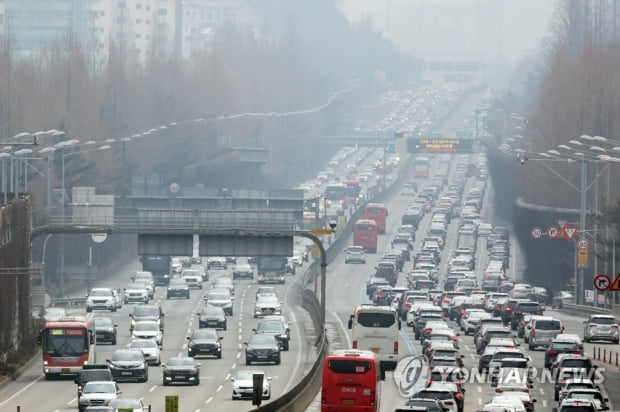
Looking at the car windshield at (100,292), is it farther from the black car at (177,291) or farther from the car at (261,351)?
the car at (261,351)

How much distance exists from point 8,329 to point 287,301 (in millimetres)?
40707

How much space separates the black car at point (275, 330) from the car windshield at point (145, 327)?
493 cm

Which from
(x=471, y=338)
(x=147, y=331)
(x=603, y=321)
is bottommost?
(x=471, y=338)

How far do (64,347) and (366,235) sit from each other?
8777cm

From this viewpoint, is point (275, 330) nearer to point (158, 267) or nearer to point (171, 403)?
point (171, 403)

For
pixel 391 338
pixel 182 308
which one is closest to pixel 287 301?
pixel 182 308

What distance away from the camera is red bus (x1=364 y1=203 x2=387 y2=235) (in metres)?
178

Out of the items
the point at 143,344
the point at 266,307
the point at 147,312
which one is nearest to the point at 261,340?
the point at 143,344

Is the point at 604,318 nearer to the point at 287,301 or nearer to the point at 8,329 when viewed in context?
the point at 8,329

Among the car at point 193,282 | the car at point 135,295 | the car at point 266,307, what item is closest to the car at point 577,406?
the car at point 266,307

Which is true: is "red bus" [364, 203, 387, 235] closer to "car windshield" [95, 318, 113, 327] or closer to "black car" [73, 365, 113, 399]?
"car windshield" [95, 318, 113, 327]

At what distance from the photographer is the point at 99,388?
63.2 metres

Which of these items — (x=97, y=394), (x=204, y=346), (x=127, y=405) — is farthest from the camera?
(x=204, y=346)

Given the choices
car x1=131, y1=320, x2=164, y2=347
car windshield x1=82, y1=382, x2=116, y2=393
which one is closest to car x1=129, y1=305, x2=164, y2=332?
car x1=131, y1=320, x2=164, y2=347
